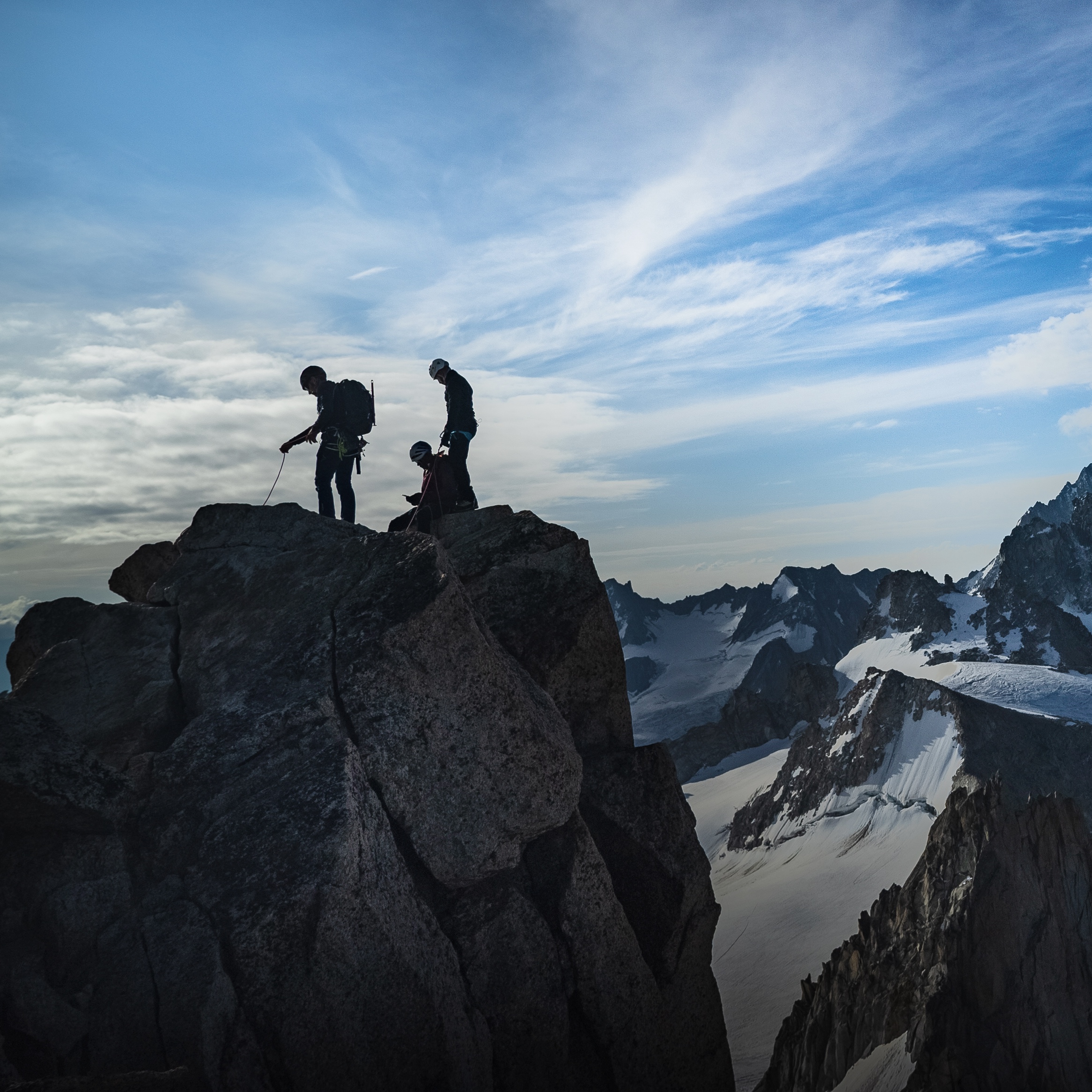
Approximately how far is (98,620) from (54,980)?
275 inches

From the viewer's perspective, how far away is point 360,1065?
9.88 m

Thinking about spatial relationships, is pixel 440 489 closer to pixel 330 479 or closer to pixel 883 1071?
pixel 330 479

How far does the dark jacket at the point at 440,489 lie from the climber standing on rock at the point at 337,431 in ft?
6.68

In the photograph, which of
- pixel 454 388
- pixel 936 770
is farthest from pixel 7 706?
pixel 936 770

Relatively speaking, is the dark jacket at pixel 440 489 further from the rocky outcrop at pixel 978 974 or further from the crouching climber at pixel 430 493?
the rocky outcrop at pixel 978 974

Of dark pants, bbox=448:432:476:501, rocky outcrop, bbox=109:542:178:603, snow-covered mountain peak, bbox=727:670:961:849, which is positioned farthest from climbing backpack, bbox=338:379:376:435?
snow-covered mountain peak, bbox=727:670:961:849

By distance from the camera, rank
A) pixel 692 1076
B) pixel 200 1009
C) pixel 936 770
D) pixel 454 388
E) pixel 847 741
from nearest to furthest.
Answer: pixel 200 1009, pixel 692 1076, pixel 454 388, pixel 936 770, pixel 847 741

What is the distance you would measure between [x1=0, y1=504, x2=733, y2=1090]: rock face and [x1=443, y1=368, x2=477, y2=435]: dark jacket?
331 cm

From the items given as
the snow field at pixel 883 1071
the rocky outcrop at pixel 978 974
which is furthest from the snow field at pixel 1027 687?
the snow field at pixel 883 1071

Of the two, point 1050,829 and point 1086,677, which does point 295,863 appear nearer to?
point 1050,829

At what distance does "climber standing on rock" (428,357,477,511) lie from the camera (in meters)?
19.4

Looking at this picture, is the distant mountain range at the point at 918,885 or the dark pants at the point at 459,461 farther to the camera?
the distant mountain range at the point at 918,885

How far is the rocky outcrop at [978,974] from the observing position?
110ft

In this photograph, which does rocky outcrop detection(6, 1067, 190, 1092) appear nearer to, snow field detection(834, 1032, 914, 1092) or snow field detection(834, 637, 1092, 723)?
snow field detection(834, 1032, 914, 1092)
